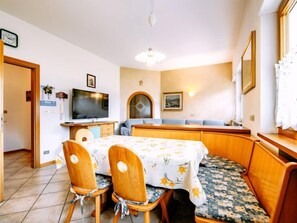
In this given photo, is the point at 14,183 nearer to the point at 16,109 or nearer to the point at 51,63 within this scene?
the point at 51,63

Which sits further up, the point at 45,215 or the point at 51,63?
the point at 51,63

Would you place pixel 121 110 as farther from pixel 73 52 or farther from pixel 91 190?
pixel 91 190

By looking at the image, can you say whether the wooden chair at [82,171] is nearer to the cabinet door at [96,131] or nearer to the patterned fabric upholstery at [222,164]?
the patterned fabric upholstery at [222,164]

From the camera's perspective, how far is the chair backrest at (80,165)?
131 cm

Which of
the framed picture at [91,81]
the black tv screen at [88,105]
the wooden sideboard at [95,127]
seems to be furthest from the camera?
the framed picture at [91,81]

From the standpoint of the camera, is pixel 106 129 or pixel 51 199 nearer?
pixel 51 199

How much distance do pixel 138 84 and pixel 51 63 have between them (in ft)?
11.2

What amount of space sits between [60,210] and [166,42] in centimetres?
377

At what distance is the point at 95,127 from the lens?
392cm

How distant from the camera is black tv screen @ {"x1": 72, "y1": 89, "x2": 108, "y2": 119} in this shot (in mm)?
3715

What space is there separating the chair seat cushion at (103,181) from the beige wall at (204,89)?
5093 mm

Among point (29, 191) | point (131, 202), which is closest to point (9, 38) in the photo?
point (29, 191)

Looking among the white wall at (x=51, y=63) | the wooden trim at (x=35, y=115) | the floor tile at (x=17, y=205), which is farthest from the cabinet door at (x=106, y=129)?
the floor tile at (x=17, y=205)

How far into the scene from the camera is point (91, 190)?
54.1 inches
